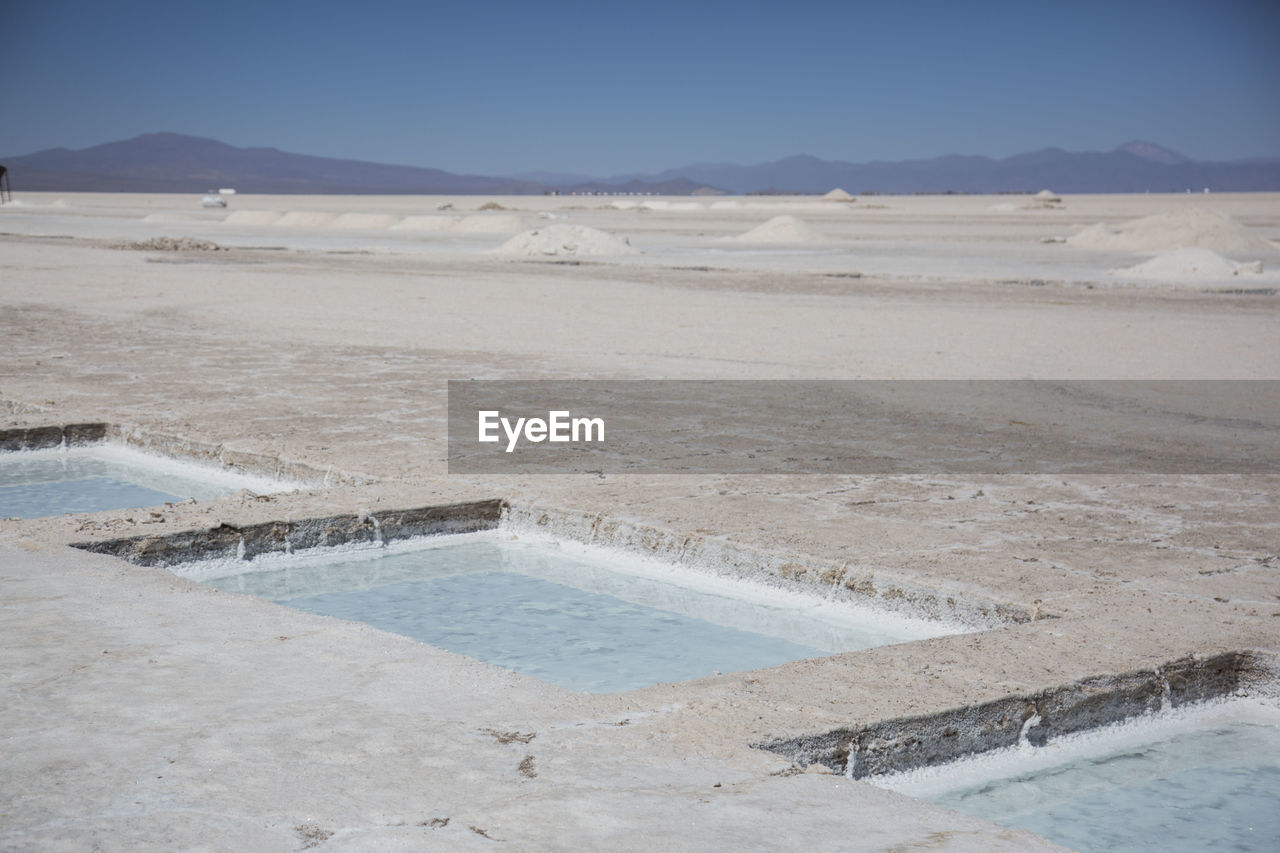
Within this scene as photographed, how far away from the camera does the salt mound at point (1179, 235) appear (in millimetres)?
27572

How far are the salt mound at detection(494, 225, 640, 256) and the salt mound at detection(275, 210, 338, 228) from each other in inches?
783

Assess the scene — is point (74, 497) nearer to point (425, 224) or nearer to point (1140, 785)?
point (1140, 785)

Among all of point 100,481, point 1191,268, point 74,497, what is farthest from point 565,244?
point 74,497

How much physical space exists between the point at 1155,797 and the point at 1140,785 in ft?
0.21

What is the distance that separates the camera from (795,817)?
8.06ft

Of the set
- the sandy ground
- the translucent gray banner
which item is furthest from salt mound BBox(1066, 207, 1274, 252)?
the translucent gray banner

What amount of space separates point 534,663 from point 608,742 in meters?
1.25

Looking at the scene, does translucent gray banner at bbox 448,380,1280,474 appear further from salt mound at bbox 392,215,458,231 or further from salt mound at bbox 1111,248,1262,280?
salt mound at bbox 392,215,458,231

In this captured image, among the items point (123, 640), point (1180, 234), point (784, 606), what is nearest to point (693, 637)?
point (784, 606)

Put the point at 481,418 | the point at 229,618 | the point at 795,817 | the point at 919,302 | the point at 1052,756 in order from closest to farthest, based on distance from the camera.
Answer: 1. the point at 795,817
2. the point at 1052,756
3. the point at 229,618
4. the point at 481,418
5. the point at 919,302

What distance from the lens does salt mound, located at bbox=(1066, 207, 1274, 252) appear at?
27572mm

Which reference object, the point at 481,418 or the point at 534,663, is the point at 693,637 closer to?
the point at 534,663

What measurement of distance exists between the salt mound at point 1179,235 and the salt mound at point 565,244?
426 inches

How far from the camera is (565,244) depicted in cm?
2636
